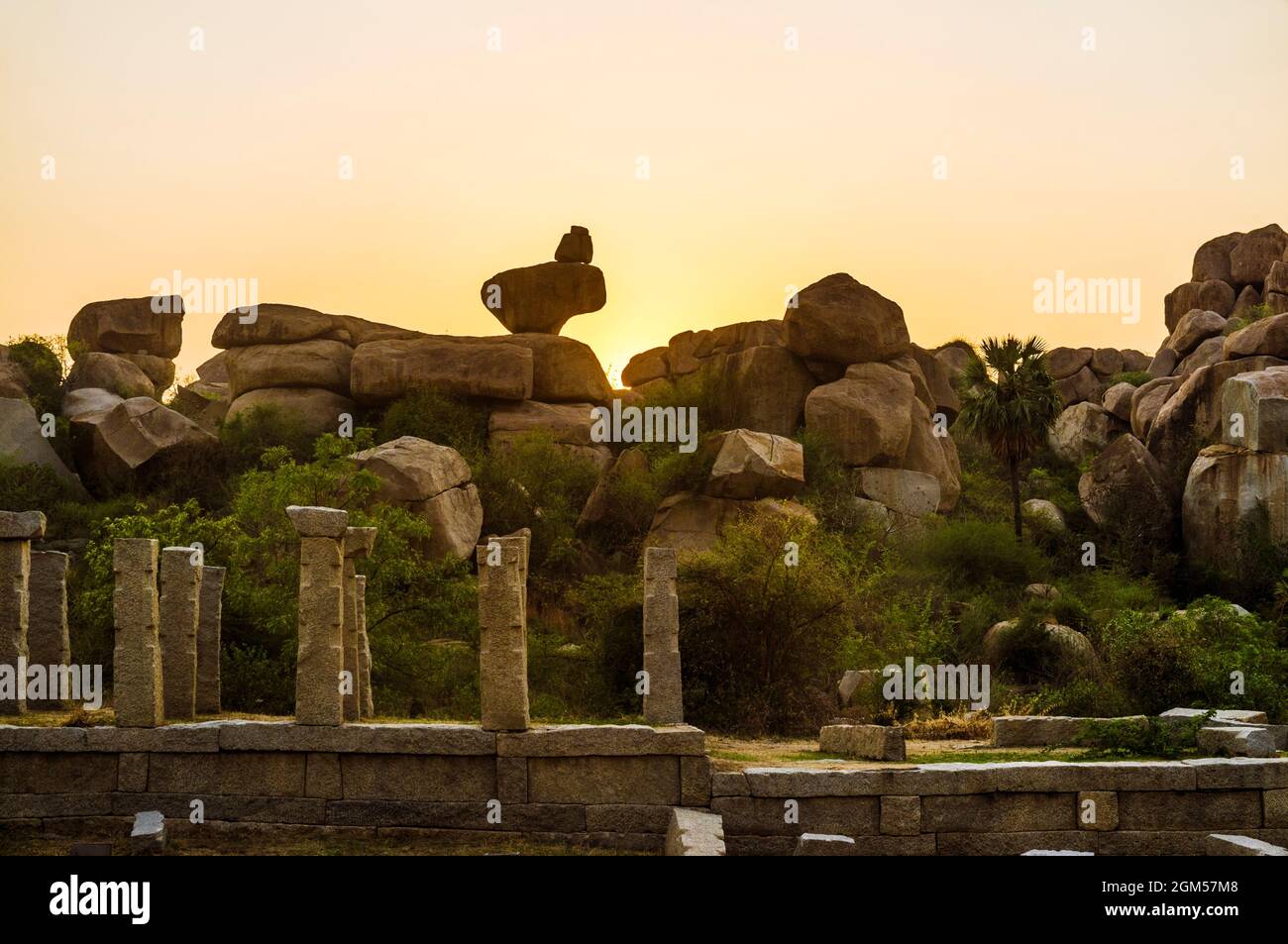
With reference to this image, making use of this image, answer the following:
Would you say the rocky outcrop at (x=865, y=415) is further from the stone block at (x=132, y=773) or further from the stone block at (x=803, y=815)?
the stone block at (x=132, y=773)

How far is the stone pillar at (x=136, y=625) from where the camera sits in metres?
14.7

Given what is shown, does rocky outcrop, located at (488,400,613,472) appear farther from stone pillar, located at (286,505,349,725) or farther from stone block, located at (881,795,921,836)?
stone block, located at (881,795,921,836)

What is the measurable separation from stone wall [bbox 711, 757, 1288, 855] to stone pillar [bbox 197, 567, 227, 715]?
271 inches

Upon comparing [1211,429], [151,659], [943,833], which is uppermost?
[1211,429]

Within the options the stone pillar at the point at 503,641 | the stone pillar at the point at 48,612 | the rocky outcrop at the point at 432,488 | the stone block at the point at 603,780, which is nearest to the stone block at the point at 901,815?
the stone block at the point at 603,780

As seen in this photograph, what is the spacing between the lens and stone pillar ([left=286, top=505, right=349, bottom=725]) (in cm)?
1491

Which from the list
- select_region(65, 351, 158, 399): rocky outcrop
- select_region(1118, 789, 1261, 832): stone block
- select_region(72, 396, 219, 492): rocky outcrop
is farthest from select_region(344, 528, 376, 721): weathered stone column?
select_region(65, 351, 158, 399): rocky outcrop

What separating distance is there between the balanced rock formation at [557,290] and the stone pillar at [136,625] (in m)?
37.5

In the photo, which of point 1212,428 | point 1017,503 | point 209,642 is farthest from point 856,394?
point 209,642

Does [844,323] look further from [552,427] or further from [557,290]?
[557,290]
